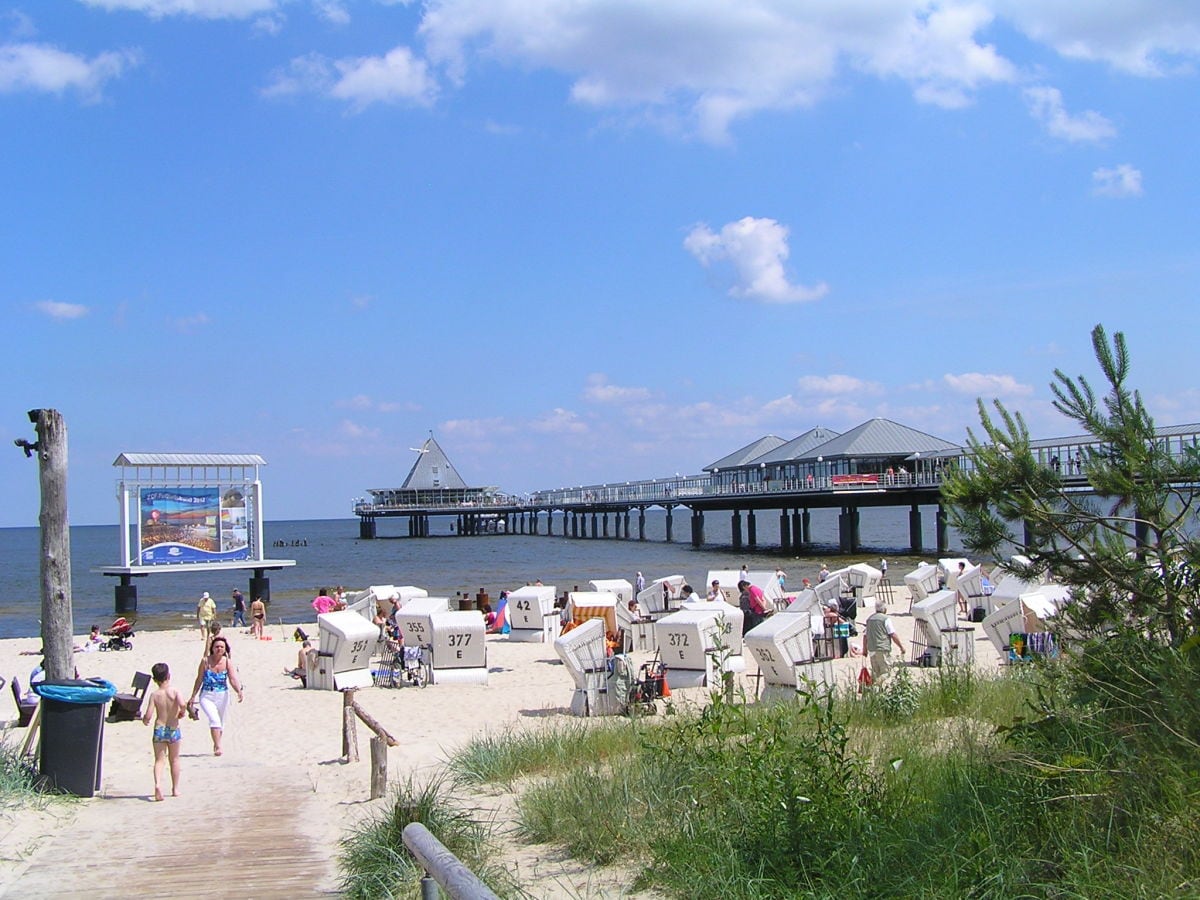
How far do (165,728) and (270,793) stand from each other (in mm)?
953

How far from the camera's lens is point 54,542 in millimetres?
8766

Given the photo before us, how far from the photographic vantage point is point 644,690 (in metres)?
12.2

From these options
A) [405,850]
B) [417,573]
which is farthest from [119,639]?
[417,573]

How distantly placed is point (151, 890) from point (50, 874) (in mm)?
817

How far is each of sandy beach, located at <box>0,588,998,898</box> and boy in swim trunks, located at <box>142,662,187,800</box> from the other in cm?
20

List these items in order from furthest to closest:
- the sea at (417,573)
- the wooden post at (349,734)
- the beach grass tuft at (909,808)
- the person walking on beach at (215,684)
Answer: the sea at (417,573) → the person walking on beach at (215,684) → the wooden post at (349,734) → the beach grass tuft at (909,808)

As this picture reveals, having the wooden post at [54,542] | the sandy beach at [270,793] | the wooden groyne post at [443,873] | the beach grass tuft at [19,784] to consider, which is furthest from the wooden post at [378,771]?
the wooden groyne post at [443,873]

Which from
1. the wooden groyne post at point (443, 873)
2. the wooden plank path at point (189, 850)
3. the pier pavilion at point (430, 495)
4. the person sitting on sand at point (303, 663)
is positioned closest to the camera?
the wooden groyne post at point (443, 873)

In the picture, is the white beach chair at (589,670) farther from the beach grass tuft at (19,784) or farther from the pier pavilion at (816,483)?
the pier pavilion at (816,483)

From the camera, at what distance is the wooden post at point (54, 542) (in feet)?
28.5

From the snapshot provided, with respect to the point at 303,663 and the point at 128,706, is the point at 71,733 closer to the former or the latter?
the point at 128,706

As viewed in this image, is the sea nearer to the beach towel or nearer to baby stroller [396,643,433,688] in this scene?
the beach towel

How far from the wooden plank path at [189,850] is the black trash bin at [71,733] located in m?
0.21

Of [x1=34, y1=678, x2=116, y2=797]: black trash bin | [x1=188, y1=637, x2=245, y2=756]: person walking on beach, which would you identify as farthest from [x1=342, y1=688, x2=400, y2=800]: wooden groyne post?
[x1=34, y1=678, x2=116, y2=797]: black trash bin
